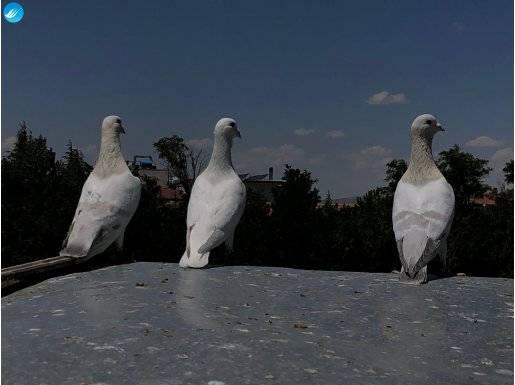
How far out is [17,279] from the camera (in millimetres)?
6582

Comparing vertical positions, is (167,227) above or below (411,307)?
above

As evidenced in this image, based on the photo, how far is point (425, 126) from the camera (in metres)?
7.45

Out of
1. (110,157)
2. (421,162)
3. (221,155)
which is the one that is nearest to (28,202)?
(110,157)

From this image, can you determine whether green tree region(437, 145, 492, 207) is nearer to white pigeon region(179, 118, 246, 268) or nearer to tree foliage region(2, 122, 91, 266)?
white pigeon region(179, 118, 246, 268)

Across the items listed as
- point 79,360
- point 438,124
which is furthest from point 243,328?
point 438,124

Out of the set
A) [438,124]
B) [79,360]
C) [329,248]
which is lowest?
[79,360]

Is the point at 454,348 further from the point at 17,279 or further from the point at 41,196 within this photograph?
the point at 41,196

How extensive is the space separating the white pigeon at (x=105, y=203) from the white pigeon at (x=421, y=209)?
11.6 ft

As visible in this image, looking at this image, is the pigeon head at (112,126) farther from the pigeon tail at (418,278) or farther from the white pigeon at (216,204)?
the pigeon tail at (418,278)

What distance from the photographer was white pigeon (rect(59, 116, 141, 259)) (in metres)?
7.29

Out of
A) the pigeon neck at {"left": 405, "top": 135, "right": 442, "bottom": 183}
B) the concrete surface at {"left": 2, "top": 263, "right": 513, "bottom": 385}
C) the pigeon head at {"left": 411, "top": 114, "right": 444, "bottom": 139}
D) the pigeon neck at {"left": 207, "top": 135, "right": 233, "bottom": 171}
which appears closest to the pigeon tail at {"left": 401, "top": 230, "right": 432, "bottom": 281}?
the concrete surface at {"left": 2, "top": 263, "right": 513, "bottom": 385}

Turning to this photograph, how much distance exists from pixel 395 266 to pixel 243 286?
4616mm

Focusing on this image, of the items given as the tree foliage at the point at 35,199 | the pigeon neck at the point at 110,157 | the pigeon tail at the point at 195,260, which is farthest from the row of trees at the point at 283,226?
the pigeon tail at the point at 195,260

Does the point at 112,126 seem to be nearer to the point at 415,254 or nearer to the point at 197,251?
the point at 197,251
